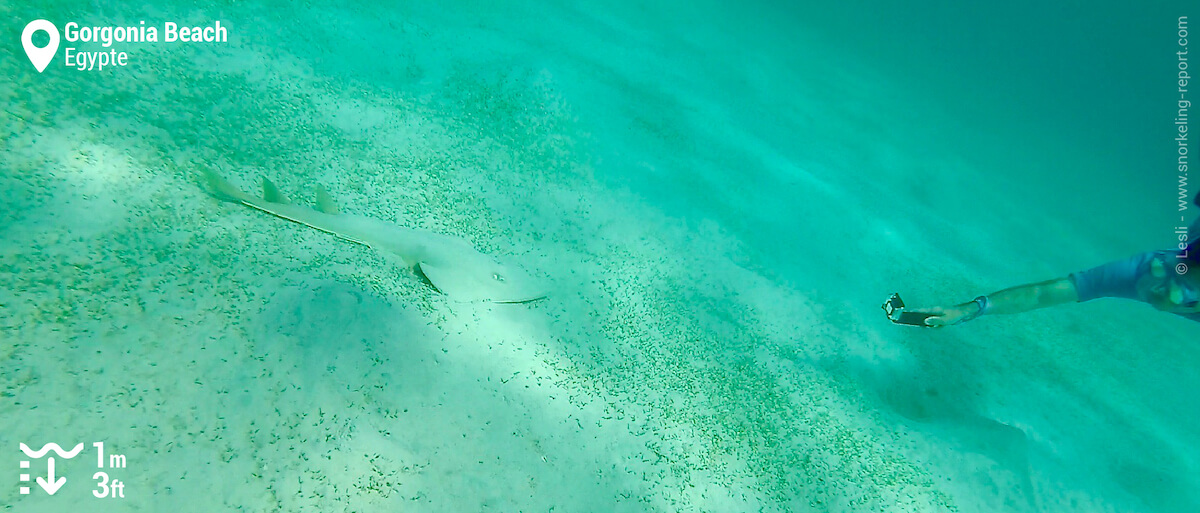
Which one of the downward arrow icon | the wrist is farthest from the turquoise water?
the wrist

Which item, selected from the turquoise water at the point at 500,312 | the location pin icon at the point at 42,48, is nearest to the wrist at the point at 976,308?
the turquoise water at the point at 500,312

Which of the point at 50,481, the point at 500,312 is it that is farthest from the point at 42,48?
the point at 500,312

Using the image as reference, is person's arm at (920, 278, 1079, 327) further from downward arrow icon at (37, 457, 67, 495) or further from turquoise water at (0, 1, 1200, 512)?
downward arrow icon at (37, 457, 67, 495)

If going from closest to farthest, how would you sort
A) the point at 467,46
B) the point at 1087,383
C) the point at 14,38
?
1. the point at 14,38
2. the point at 1087,383
3. the point at 467,46

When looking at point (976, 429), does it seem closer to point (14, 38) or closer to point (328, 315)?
point (328, 315)

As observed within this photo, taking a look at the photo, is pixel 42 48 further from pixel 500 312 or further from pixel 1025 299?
pixel 1025 299

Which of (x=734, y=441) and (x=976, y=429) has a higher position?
(x=976, y=429)

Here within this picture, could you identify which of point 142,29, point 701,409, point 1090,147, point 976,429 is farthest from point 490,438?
point 1090,147
